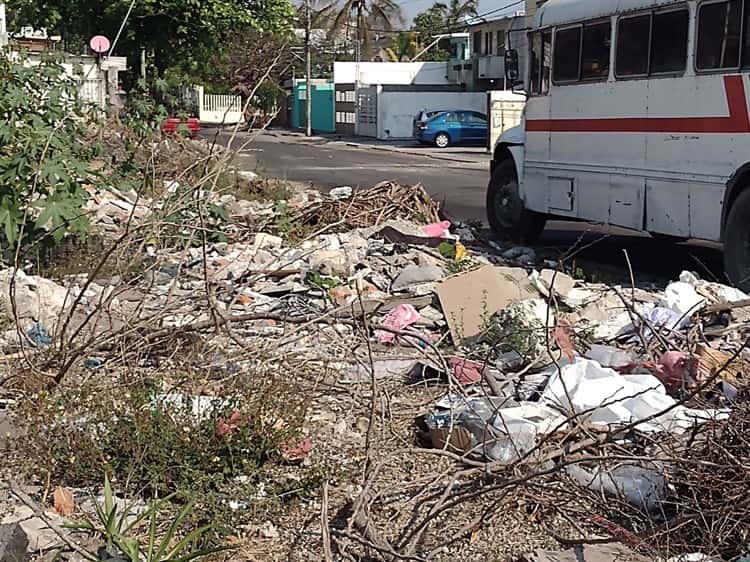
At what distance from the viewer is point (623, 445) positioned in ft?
16.3

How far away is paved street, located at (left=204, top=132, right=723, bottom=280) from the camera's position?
11.9m

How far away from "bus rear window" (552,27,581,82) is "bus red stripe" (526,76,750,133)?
1.62 feet

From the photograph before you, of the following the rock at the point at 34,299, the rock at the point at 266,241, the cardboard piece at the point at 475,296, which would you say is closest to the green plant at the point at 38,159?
the rock at the point at 34,299

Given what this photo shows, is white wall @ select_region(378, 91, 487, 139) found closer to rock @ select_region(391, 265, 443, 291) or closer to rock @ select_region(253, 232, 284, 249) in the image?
rock @ select_region(253, 232, 284, 249)

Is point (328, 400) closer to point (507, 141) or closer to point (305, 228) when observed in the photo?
point (305, 228)

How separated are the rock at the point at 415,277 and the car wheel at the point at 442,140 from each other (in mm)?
29506

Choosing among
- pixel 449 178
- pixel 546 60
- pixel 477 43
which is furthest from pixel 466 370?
pixel 477 43

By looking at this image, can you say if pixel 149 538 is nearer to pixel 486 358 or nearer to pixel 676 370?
pixel 486 358

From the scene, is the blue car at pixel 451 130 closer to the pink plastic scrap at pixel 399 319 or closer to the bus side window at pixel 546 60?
the bus side window at pixel 546 60

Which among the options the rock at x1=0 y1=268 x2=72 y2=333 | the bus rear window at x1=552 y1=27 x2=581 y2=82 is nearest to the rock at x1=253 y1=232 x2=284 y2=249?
the rock at x1=0 y1=268 x2=72 y2=333

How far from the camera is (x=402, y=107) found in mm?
45562

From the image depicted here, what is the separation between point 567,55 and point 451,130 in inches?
1059

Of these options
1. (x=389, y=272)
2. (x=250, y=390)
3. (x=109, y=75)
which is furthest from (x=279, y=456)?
(x=109, y=75)

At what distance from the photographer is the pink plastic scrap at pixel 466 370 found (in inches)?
250
